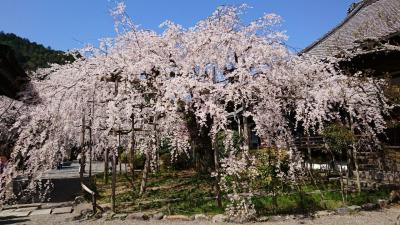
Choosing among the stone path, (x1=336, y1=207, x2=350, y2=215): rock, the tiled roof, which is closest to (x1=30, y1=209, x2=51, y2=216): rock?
the stone path

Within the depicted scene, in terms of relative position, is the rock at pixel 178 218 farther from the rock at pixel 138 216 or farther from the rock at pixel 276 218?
the rock at pixel 276 218

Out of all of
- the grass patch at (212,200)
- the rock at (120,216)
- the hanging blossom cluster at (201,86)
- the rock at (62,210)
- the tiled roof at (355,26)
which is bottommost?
the rock at (120,216)

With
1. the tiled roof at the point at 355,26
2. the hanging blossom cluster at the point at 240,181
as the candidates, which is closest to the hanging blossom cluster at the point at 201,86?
the hanging blossom cluster at the point at 240,181

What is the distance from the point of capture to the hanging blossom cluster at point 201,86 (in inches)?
380

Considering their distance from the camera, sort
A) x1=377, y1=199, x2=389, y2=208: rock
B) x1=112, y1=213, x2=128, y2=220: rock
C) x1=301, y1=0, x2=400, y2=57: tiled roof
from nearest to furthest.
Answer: x1=112, y1=213, x2=128, y2=220: rock < x1=377, y1=199, x2=389, y2=208: rock < x1=301, y1=0, x2=400, y2=57: tiled roof

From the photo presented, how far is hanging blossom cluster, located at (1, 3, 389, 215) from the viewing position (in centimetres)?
965

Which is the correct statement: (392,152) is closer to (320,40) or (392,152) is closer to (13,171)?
(320,40)

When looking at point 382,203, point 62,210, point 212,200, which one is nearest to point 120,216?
point 212,200

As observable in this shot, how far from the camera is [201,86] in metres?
9.38

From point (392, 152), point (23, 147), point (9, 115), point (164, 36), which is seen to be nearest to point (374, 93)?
point (392, 152)

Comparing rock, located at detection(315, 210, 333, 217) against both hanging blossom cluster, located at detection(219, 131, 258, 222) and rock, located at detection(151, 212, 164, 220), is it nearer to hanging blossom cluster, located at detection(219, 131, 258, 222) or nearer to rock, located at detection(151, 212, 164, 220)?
hanging blossom cluster, located at detection(219, 131, 258, 222)

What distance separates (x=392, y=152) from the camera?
12156mm

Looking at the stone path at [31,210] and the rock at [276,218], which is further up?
the stone path at [31,210]

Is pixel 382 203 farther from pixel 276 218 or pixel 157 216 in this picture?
pixel 157 216
